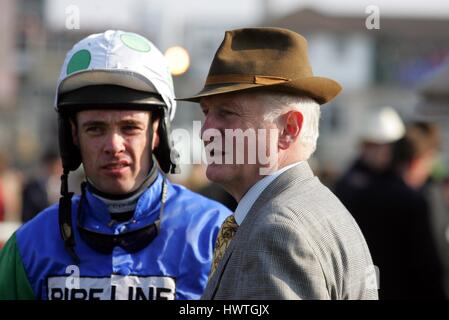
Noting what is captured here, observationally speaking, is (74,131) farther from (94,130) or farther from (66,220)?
(66,220)

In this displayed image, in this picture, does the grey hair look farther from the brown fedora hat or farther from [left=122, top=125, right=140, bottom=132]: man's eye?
[left=122, top=125, right=140, bottom=132]: man's eye

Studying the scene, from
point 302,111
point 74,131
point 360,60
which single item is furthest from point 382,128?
point 360,60

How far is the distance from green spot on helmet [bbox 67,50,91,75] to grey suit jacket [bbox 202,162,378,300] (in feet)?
3.96

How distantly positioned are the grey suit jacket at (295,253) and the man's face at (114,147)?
0.97 metres

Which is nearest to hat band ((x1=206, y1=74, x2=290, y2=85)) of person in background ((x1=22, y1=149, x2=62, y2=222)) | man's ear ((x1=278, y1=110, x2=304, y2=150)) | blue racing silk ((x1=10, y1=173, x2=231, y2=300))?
man's ear ((x1=278, y1=110, x2=304, y2=150))

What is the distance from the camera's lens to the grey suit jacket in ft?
8.68

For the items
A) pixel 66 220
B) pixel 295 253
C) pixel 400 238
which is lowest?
pixel 400 238

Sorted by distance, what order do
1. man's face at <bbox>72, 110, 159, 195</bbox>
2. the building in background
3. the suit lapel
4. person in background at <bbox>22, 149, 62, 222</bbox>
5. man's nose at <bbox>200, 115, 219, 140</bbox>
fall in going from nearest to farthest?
the suit lapel, man's nose at <bbox>200, 115, 219, 140</bbox>, man's face at <bbox>72, 110, 159, 195</bbox>, person in background at <bbox>22, 149, 62, 222</bbox>, the building in background

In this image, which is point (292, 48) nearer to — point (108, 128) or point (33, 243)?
point (108, 128)

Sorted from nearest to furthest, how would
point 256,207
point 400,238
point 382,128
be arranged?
1. point 256,207
2. point 400,238
3. point 382,128

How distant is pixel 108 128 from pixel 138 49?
0.38m

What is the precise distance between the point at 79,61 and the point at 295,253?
1569mm

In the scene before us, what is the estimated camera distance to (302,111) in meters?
3.08

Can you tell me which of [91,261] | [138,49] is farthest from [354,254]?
[138,49]
